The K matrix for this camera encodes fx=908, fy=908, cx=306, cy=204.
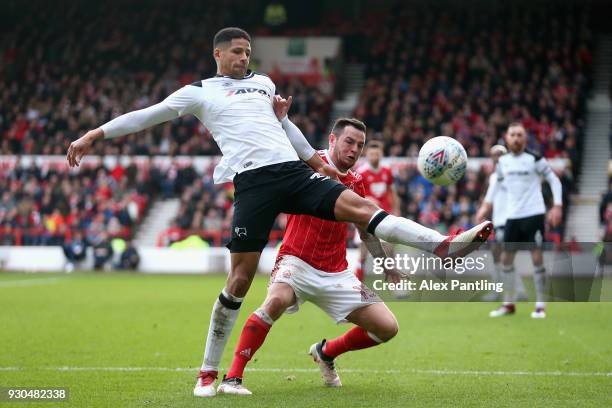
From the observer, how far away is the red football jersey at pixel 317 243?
690cm

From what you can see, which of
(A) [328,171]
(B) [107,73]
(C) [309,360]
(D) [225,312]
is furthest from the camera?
(B) [107,73]

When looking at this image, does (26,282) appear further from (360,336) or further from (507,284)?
(360,336)

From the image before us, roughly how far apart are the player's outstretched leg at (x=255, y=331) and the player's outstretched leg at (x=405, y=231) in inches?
34.6

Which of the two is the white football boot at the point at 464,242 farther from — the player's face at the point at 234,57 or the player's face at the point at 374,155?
the player's face at the point at 374,155

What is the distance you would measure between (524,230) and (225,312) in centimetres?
722

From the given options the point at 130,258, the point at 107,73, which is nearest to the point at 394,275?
the point at 130,258

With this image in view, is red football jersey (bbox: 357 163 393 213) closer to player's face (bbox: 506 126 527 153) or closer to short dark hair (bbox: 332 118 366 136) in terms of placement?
player's face (bbox: 506 126 527 153)

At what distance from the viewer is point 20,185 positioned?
29.2m

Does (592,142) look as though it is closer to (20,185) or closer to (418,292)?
(20,185)

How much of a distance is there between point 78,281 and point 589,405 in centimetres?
1681

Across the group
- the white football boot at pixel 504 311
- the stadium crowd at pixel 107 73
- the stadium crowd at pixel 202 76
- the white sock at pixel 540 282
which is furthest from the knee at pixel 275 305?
the stadium crowd at pixel 107 73

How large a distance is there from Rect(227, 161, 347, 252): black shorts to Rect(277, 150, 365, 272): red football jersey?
50 cm

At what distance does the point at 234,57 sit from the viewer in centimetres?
665

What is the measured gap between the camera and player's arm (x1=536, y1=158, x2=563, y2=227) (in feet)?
39.2
